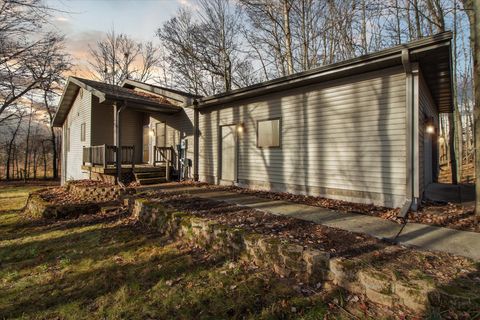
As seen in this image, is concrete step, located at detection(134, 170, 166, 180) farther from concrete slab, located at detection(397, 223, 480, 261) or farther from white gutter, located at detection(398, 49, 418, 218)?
concrete slab, located at detection(397, 223, 480, 261)

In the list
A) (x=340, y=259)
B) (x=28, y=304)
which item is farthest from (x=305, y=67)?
(x=28, y=304)

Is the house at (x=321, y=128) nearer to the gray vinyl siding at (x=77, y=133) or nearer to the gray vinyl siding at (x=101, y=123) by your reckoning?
the gray vinyl siding at (x=101, y=123)

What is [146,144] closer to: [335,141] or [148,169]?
[148,169]

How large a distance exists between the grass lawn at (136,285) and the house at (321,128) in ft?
12.9

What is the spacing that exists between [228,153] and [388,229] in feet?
19.8

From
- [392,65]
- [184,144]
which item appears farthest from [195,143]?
[392,65]

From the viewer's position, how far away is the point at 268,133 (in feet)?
26.3

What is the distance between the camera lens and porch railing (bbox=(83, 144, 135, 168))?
9008 millimetres

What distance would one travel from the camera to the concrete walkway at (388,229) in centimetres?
346

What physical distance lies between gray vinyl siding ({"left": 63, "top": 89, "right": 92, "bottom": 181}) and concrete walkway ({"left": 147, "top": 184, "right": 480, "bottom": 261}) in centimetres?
969

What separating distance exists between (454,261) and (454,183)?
8.52 m

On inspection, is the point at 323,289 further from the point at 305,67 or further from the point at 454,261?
the point at 305,67

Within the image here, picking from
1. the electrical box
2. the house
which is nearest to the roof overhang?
the house

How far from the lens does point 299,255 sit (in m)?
3.21
